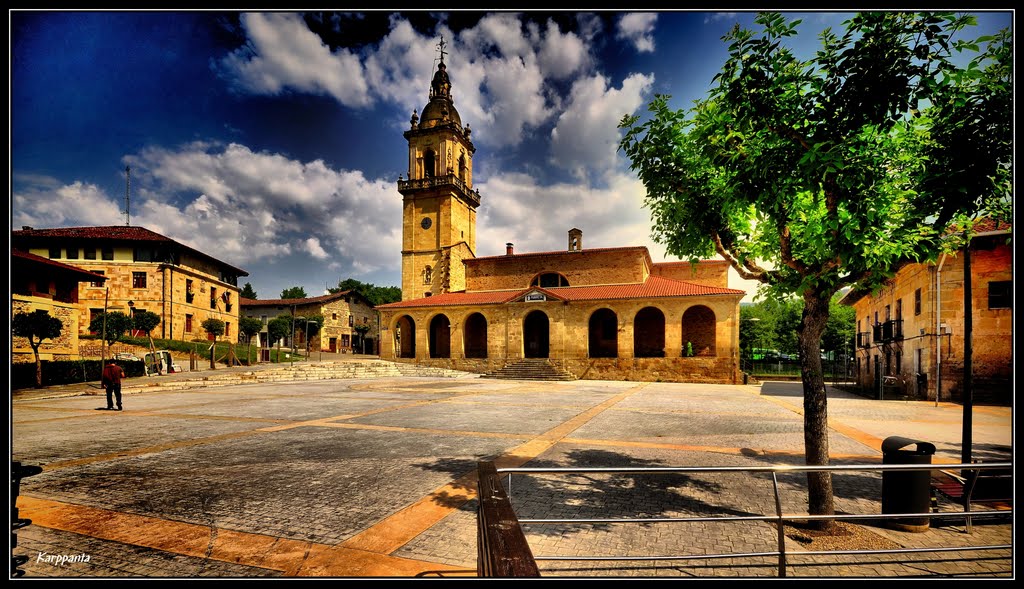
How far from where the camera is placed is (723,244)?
6535 mm

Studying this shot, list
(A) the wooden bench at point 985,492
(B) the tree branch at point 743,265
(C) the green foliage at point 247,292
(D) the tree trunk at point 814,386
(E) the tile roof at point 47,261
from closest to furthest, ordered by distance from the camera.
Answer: (D) the tree trunk at point 814,386
(A) the wooden bench at point 985,492
(B) the tree branch at point 743,265
(E) the tile roof at point 47,261
(C) the green foliage at point 247,292

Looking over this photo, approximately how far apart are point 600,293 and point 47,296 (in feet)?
109

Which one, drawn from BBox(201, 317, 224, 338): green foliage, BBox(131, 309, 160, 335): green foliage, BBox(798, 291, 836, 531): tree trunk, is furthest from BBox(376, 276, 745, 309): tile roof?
BBox(798, 291, 836, 531): tree trunk

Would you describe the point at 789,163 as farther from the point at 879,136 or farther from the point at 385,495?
the point at 385,495

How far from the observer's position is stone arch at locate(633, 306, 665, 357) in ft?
104

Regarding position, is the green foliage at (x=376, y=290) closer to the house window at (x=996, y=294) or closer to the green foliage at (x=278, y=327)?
the green foliage at (x=278, y=327)

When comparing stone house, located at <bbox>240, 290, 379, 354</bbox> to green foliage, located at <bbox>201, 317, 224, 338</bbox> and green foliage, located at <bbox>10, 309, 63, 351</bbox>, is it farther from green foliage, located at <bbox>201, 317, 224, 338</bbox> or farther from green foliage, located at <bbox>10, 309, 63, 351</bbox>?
green foliage, located at <bbox>10, 309, 63, 351</bbox>

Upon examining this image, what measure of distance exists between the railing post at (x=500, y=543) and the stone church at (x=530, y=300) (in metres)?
27.4

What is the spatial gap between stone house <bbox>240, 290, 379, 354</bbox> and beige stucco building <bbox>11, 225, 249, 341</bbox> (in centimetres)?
1204

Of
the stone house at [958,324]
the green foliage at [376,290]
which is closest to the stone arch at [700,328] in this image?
the stone house at [958,324]

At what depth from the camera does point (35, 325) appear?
61.8ft

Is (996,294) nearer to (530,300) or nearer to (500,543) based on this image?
(500,543)

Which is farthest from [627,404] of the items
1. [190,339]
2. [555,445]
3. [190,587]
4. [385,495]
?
[190,339]

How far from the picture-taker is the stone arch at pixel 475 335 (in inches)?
1460
